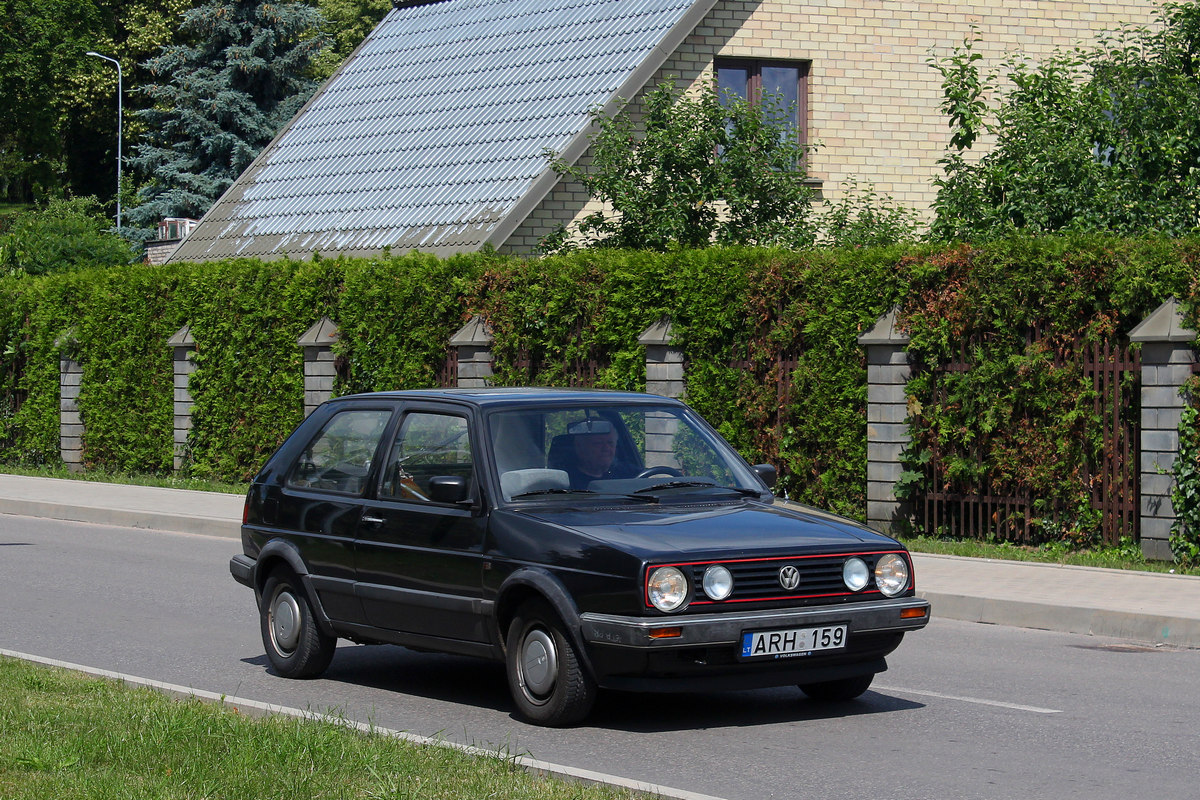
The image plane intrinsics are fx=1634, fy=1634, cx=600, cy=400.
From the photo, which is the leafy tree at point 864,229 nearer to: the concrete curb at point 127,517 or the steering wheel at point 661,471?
the concrete curb at point 127,517

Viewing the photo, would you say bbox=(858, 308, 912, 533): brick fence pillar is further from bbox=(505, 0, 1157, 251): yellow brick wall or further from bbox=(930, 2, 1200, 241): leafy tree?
bbox=(505, 0, 1157, 251): yellow brick wall

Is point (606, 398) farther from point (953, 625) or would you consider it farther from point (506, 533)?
point (953, 625)

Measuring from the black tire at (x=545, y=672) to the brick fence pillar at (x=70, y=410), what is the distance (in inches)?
893

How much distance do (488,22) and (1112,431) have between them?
20319 mm

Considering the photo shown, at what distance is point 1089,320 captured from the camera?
1541 centimetres

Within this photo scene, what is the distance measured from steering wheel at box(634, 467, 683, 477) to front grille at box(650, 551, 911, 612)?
118 centimetres

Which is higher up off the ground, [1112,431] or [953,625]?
[1112,431]

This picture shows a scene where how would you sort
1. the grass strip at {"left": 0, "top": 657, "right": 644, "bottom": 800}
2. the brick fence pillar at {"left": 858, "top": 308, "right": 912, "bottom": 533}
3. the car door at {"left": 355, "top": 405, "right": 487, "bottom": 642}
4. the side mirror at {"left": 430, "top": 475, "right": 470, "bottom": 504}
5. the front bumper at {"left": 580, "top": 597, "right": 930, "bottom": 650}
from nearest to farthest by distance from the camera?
the grass strip at {"left": 0, "top": 657, "right": 644, "bottom": 800}
the front bumper at {"left": 580, "top": 597, "right": 930, "bottom": 650}
the side mirror at {"left": 430, "top": 475, "right": 470, "bottom": 504}
the car door at {"left": 355, "top": 405, "right": 487, "bottom": 642}
the brick fence pillar at {"left": 858, "top": 308, "right": 912, "bottom": 533}

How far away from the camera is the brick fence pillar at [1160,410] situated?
1451cm

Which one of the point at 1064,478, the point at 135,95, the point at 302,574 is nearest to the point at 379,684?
the point at 302,574

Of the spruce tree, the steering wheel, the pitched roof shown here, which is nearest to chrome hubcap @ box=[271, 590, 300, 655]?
the steering wheel

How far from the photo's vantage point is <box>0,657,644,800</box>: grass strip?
6.13 m

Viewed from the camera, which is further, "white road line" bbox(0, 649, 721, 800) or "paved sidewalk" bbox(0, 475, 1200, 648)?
"paved sidewalk" bbox(0, 475, 1200, 648)

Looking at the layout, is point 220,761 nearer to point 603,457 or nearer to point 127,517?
point 603,457
